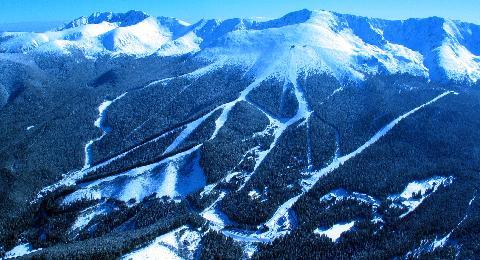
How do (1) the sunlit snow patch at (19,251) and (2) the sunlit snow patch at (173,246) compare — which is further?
(1) the sunlit snow patch at (19,251)

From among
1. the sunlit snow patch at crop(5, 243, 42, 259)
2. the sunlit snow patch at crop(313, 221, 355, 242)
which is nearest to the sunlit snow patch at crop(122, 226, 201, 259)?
the sunlit snow patch at crop(313, 221, 355, 242)

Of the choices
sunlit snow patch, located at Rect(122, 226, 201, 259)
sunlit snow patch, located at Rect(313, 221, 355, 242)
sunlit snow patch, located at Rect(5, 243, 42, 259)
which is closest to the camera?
sunlit snow patch, located at Rect(122, 226, 201, 259)

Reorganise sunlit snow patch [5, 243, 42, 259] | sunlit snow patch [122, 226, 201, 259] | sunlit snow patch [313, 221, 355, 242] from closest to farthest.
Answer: sunlit snow patch [122, 226, 201, 259]
sunlit snow patch [5, 243, 42, 259]
sunlit snow patch [313, 221, 355, 242]

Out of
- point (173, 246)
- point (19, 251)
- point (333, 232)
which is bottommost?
point (19, 251)

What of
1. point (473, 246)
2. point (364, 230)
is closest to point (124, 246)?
point (364, 230)

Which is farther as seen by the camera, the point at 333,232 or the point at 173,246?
the point at 333,232

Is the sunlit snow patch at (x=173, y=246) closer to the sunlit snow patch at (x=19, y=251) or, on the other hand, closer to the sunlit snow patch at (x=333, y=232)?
the sunlit snow patch at (x=333, y=232)

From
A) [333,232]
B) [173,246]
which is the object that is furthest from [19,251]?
[333,232]

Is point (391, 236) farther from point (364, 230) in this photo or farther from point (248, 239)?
point (248, 239)

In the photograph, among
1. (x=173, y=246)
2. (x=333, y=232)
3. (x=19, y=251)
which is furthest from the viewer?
(x=333, y=232)

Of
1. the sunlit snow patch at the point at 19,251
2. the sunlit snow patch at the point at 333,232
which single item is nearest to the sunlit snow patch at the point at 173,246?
the sunlit snow patch at the point at 333,232

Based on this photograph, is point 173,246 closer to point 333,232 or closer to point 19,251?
point 333,232

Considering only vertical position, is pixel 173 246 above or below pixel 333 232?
below

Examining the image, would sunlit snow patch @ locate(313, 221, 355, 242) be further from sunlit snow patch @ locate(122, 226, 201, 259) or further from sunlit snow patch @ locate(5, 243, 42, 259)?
sunlit snow patch @ locate(5, 243, 42, 259)
